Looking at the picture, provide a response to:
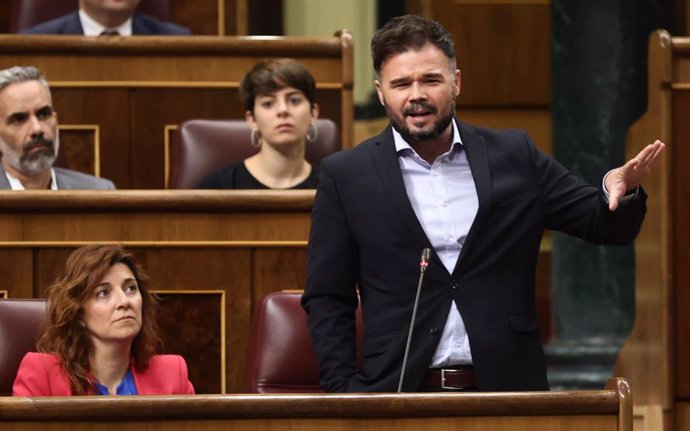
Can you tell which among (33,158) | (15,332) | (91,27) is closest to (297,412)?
(15,332)

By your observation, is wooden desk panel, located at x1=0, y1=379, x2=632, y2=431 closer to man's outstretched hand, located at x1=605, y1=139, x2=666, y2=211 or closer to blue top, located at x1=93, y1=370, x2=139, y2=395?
man's outstretched hand, located at x1=605, y1=139, x2=666, y2=211

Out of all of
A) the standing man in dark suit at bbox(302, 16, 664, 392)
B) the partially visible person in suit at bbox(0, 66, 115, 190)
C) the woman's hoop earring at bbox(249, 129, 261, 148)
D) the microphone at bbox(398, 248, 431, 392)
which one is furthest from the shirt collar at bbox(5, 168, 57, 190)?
the microphone at bbox(398, 248, 431, 392)

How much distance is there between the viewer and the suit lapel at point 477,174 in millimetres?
1360

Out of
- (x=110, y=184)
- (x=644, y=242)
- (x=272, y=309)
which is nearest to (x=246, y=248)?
(x=272, y=309)

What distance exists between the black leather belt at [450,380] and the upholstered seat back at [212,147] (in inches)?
36.4

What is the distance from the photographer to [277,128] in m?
2.16

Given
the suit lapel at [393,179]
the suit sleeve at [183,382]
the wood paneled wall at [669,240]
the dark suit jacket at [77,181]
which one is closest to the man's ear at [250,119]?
the dark suit jacket at [77,181]

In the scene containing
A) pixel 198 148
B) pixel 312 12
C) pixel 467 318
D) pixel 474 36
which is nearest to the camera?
pixel 467 318

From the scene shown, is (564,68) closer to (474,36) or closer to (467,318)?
(474,36)

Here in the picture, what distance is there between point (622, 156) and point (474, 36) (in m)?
0.57

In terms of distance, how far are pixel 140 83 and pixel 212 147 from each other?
167mm

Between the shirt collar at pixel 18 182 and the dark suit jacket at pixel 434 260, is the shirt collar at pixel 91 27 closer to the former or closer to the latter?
the shirt collar at pixel 18 182

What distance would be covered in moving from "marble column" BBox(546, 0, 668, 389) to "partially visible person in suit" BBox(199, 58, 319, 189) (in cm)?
64

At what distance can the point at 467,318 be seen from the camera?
1.35 meters
